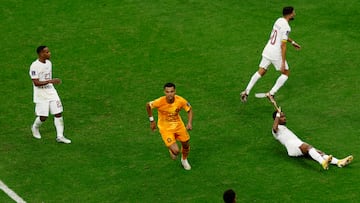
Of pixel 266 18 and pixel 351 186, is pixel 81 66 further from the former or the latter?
pixel 351 186

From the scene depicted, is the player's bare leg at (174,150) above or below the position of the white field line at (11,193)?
above

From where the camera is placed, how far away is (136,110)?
22234 millimetres

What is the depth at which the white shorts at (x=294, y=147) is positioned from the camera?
747 inches

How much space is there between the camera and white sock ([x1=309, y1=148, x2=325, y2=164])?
60.6 feet

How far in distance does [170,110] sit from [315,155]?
136 inches

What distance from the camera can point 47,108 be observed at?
2009 centimetres

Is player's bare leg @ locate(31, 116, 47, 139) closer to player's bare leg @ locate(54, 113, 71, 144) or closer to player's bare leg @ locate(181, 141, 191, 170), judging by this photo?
player's bare leg @ locate(54, 113, 71, 144)

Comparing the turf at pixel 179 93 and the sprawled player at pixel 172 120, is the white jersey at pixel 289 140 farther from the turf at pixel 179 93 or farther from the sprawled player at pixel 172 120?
→ the sprawled player at pixel 172 120

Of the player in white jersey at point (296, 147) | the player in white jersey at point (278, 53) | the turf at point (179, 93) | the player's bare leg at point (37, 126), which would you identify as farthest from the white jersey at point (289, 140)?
the player's bare leg at point (37, 126)

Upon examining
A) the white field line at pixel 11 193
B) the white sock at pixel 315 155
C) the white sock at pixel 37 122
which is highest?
the white sock at pixel 37 122

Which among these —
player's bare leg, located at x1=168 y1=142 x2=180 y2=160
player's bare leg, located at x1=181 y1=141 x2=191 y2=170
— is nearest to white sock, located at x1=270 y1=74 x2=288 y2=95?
player's bare leg, located at x1=181 y1=141 x2=191 y2=170

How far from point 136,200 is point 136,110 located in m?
4.83

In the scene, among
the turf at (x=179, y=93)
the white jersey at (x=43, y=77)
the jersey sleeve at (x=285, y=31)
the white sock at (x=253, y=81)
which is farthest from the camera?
the white sock at (x=253, y=81)

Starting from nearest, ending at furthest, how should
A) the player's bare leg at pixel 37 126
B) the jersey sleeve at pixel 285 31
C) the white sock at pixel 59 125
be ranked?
the white sock at pixel 59 125
the player's bare leg at pixel 37 126
the jersey sleeve at pixel 285 31
